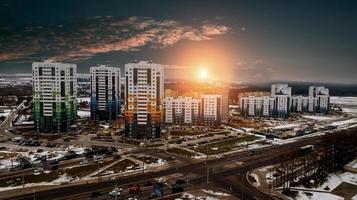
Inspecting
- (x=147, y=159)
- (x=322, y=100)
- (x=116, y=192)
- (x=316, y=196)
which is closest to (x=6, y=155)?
(x=147, y=159)

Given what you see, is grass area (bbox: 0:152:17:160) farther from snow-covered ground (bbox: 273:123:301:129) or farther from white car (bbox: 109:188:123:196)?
snow-covered ground (bbox: 273:123:301:129)

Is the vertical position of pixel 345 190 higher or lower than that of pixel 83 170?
lower

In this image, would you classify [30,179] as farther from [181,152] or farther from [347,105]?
[347,105]

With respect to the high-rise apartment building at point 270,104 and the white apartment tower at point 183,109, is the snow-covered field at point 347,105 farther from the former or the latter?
the white apartment tower at point 183,109

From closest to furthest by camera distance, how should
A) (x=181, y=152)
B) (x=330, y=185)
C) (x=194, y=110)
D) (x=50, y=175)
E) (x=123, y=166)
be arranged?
(x=330, y=185) → (x=50, y=175) → (x=123, y=166) → (x=181, y=152) → (x=194, y=110)

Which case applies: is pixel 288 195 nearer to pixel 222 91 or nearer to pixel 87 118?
pixel 222 91

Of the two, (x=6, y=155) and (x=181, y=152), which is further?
(x=181, y=152)
